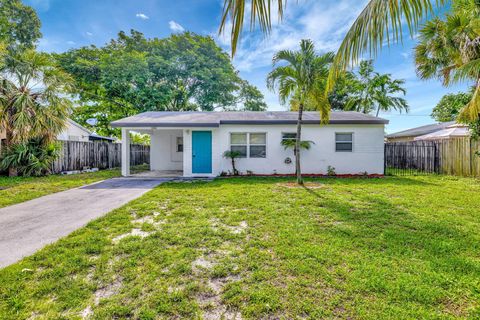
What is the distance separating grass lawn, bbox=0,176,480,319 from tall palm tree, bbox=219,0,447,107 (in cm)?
232

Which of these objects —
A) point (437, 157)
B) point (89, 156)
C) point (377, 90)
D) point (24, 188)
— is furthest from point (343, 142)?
point (89, 156)

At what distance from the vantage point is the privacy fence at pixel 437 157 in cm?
1009

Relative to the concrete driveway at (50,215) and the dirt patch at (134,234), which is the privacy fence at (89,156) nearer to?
the concrete driveway at (50,215)

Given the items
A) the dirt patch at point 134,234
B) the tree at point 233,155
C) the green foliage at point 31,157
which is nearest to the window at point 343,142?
the tree at point 233,155

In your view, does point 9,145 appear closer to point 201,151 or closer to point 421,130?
point 201,151

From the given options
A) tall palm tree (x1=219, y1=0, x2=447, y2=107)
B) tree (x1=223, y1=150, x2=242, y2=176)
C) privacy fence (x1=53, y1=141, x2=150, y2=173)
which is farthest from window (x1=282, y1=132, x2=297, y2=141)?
privacy fence (x1=53, y1=141, x2=150, y2=173)

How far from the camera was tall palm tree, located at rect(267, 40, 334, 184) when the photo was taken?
7391 mm

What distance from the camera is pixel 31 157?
31.9 feet

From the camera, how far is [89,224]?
4.22 metres

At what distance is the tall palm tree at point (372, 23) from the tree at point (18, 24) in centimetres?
2861

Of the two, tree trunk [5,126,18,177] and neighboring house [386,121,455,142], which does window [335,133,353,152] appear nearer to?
neighboring house [386,121,455,142]

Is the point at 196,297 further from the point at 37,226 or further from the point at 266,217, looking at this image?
the point at 37,226

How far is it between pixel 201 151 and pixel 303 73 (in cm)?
592

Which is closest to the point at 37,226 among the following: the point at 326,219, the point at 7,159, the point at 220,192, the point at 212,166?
the point at 220,192
